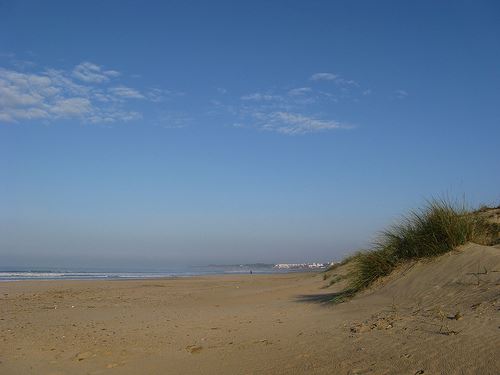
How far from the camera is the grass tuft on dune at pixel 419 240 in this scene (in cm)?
906

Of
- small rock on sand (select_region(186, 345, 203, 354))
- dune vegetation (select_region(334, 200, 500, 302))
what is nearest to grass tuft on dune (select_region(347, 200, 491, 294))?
dune vegetation (select_region(334, 200, 500, 302))

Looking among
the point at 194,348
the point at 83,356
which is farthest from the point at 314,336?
the point at 83,356

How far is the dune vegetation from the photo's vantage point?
29.7 feet

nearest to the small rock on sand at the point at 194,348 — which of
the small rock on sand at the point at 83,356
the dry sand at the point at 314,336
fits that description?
the dry sand at the point at 314,336

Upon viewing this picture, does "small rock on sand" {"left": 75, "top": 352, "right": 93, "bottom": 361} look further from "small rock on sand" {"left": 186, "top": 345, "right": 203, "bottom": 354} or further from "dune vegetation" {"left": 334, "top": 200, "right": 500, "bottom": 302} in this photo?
"dune vegetation" {"left": 334, "top": 200, "right": 500, "bottom": 302}

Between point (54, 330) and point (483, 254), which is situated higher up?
point (483, 254)

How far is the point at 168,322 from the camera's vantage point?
9203 mm

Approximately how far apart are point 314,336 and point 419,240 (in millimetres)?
4093

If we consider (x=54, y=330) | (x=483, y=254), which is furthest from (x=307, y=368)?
(x=54, y=330)

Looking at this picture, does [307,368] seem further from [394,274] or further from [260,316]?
[394,274]

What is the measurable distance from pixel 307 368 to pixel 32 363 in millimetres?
4053

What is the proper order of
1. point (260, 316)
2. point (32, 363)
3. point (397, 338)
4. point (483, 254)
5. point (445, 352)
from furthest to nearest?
point (260, 316) → point (483, 254) → point (32, 363) → point (397, 338) → point (445, 352)

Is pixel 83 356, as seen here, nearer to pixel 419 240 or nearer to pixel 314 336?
pixel 314 336

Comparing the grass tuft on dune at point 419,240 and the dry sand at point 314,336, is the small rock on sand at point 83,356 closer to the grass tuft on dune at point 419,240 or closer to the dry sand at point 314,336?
the dry sand at point 314,336
